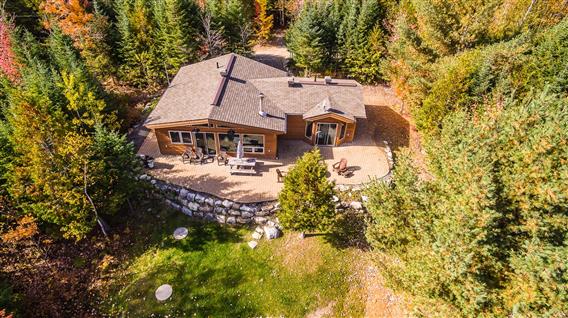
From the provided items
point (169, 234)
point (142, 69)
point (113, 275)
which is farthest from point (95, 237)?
point (142, 69)

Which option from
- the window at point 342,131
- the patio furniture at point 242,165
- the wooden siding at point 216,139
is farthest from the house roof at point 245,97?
the patio furniture at point 242,165

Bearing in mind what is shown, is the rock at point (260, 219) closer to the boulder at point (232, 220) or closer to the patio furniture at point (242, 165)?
the boulder at point (232, 220)

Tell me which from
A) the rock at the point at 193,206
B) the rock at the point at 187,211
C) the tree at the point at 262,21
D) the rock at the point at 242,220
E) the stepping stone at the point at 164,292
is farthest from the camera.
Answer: the tree at the point at 262,21

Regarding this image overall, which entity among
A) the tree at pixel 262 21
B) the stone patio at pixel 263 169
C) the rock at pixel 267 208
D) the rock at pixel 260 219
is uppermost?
the tree at pixel 262 21

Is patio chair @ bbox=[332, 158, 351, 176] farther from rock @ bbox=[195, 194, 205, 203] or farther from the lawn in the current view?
rock @ bbox=[195, 194, 205, 203]

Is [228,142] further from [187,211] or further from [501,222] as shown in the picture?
[501,222]

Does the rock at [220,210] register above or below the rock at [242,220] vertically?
above
